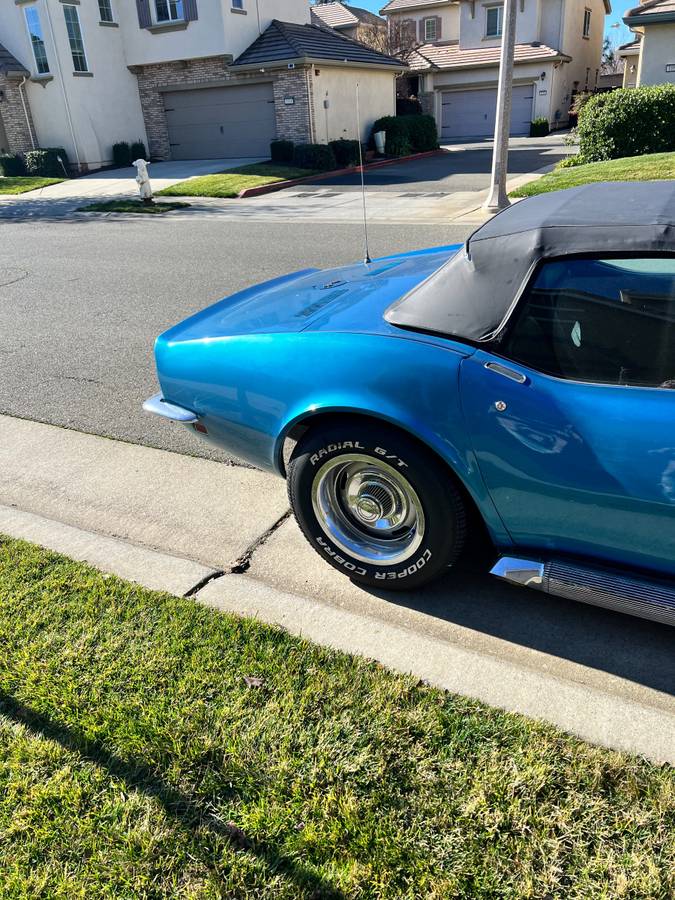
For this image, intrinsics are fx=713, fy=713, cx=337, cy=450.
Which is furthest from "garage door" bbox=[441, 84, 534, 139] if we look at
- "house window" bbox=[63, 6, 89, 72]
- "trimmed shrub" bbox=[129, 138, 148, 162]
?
"house window" bbox=[63, 6, 89, 72]

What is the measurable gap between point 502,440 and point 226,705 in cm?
131

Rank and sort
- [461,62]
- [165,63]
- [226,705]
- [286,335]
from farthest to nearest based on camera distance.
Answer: [461,62] < [165,63] < [286,335] < [226,705]

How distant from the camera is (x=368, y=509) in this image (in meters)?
2.94

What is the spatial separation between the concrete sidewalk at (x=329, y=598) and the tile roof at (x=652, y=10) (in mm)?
23272

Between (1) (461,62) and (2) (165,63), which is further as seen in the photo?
(1) (461,62)

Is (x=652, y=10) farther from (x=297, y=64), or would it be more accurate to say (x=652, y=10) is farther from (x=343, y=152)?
(x=297, y=64)

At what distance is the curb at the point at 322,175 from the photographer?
18.9 metres

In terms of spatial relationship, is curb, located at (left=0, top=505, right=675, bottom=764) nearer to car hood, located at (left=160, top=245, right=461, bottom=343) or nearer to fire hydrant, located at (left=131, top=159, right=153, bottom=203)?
car hood, located at (left=160, top=245, right=461, bottom=343)

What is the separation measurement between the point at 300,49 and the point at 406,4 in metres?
21.2

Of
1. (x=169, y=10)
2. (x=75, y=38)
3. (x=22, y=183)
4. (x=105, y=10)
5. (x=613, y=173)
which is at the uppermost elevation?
(x=105, y=10)

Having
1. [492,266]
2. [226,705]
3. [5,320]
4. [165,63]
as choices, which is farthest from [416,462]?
[165,63]

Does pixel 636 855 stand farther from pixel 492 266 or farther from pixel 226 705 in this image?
pixel 492 266

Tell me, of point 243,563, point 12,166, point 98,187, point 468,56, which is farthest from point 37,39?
point 243,563

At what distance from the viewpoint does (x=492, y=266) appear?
2.63 metres
